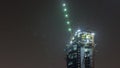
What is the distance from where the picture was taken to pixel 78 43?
5335 inches

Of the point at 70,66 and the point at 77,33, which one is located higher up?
the point at 77,33

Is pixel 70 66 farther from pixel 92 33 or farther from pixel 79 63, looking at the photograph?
pixel 92 33

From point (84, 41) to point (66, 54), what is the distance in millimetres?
13176

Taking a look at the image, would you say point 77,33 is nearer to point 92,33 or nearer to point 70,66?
point 92,33

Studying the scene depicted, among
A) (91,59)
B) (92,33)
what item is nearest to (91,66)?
(91,59)

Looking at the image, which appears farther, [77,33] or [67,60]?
[67,60]

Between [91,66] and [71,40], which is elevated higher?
[71,40]

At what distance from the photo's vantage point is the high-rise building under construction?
133125mm

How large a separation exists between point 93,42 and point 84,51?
4.96 m

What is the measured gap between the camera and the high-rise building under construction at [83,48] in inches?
5241

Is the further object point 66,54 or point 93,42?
point 66,54

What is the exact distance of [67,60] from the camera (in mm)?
146000

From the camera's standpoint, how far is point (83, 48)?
442 ft

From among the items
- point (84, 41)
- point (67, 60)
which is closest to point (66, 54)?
point (67, 60)
